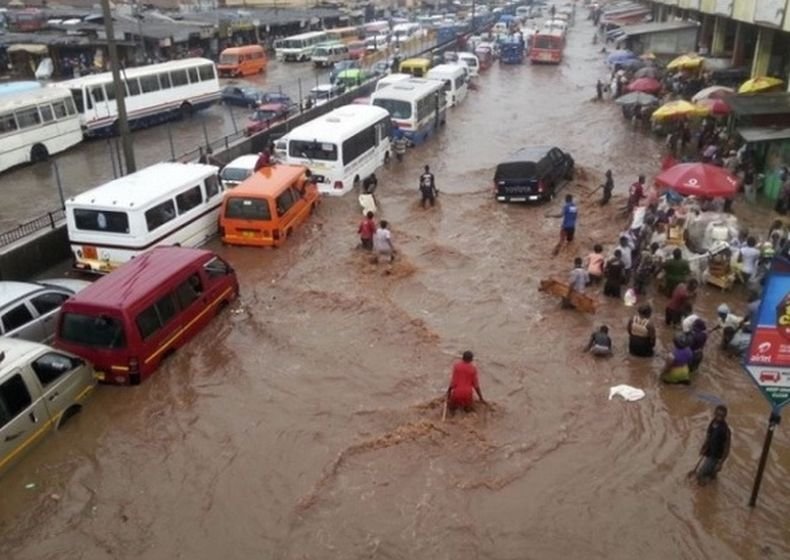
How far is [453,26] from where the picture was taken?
5856 cm

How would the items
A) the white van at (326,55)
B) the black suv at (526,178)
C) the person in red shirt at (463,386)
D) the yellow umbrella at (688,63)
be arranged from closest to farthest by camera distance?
the person in red shirt at (463,386)
the black suv at (526,178)
the yellow umbrella at (688,63)
the white van at (326,55)

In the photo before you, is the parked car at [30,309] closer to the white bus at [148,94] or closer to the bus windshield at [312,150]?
the bus windshield at [312,150]

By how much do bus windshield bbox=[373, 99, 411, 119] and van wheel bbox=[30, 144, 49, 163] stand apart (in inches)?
454

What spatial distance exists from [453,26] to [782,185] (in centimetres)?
4499

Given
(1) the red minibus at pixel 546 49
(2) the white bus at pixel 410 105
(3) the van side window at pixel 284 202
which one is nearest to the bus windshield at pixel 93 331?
(3) the van side window at pixel 284 202

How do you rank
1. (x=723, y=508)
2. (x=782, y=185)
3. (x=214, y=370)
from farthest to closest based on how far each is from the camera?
(x=782, y=185), (x=214, y=370), (x=723, y=508)

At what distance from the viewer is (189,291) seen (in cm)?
1219

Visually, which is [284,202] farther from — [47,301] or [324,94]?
[324,94]

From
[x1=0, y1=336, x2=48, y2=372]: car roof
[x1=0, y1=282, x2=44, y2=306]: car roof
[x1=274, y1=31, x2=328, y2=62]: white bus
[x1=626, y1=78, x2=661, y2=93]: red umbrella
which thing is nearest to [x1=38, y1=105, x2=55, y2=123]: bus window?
[x1=0, y1=282, x2=44, y2=306]: car roof

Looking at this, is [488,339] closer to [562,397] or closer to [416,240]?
[562,397]

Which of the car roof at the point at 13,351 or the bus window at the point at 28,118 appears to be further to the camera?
the bus window at the point at 28,118

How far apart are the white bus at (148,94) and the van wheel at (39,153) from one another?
2.40 metres

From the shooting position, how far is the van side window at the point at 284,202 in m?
16.8

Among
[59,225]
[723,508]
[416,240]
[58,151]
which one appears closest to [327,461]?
[723,508]
